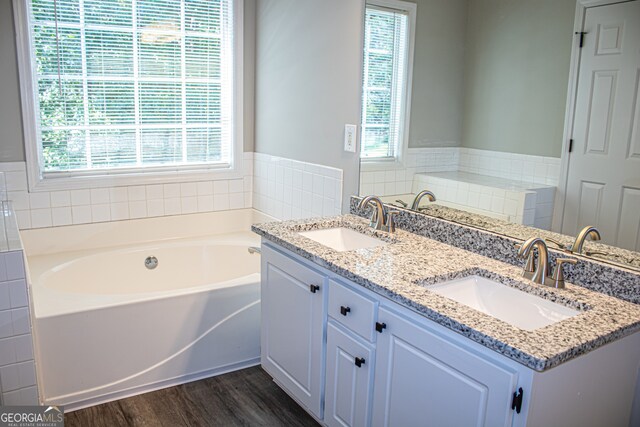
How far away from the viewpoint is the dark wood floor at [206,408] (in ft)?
8.54

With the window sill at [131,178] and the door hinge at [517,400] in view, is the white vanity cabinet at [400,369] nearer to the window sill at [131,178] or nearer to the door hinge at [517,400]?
the door hinge at [517,400]

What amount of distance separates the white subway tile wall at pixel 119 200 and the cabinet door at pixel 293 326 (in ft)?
4.08

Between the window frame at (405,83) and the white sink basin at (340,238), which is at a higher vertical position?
the window frame at (405,83)

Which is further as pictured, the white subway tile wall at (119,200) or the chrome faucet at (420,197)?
the white subway tile wall at (119,200)

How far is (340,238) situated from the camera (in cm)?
279

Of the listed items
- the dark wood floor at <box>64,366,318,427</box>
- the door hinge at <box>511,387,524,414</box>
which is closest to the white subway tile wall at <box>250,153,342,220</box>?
the dark wood floor at <box>64,366,318,427</box>

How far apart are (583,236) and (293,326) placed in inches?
48.6

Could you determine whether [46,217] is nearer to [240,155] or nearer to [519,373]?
[240,155]

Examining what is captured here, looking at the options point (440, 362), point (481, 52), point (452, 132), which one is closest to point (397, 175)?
point (452, 132)

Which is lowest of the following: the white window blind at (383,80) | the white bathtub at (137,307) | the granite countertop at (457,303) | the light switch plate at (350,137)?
the white bathtub at (137,307)

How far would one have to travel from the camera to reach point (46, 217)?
331 cm

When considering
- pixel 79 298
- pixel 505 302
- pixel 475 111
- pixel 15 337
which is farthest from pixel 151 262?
pixel 505 302

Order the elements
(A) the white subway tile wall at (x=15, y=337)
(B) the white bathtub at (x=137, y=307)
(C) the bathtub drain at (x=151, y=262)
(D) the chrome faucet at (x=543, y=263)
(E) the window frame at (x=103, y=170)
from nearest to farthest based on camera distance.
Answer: (D) the chrome faucet at (x=543, y=263) < (A) the white subway tile wall at (x=15, y=337) < (B) the white bathtub at (x=137, y=307) < (E) the window frame at (x=103, y=170) < (C) the bathtub drain at (x=151, y=262)

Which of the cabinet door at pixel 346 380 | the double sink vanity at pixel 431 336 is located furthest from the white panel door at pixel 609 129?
the cabinet door at pixel 346 380
